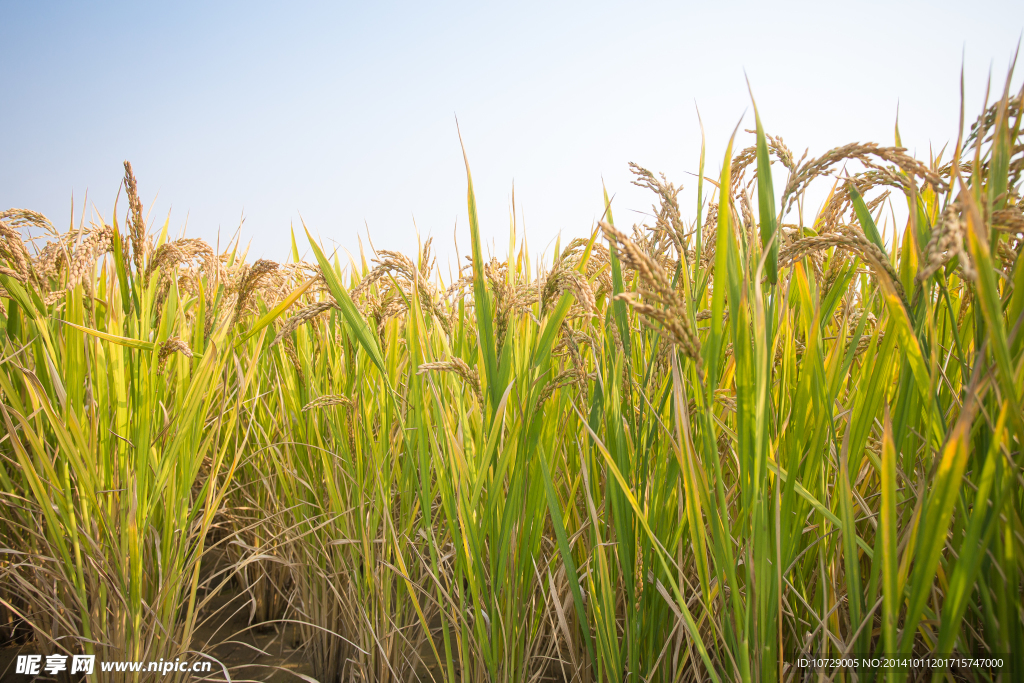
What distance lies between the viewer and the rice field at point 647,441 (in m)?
0.79

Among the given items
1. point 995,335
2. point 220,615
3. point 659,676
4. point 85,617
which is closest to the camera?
point 995,335

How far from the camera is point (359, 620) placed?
5.52 feet

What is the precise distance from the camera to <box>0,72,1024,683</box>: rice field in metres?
0.79

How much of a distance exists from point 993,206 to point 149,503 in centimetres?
216

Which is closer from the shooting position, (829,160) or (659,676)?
(829,160)

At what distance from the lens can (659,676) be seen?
1.26m

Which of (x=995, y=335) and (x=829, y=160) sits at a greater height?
(x=829, y=160)

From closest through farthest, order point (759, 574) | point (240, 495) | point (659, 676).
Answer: point (759, 574) < point (659, 676) < point (240, 495)

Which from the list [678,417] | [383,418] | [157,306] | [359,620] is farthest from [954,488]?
[157,306]

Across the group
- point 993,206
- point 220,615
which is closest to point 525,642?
point 993,206

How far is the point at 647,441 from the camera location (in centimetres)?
108

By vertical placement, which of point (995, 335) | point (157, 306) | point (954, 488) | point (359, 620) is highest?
point (157, 306)

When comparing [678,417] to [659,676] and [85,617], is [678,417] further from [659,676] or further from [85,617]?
[85,617]

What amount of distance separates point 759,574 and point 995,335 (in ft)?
1.59
